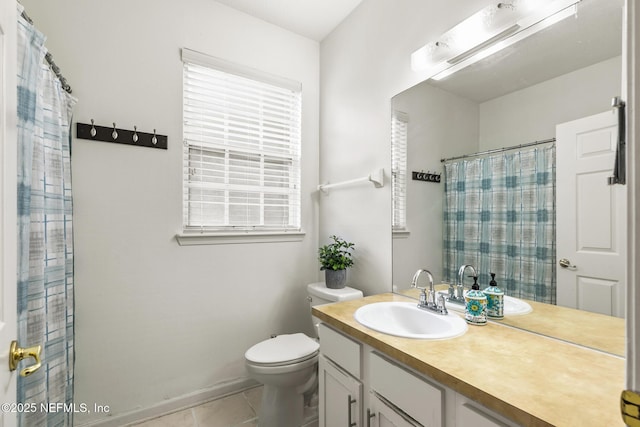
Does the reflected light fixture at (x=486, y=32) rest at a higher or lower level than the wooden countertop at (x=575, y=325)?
higher

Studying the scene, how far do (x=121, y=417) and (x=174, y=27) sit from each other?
241 centimetres

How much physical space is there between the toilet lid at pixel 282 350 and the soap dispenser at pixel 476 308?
90 cm

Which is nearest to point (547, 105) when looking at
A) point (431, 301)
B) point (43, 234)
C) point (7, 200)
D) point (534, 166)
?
point (534, 166)

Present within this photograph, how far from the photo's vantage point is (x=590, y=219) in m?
1.01

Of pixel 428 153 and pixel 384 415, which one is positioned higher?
pixel 428 153

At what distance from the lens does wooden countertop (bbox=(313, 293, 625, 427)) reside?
68cm

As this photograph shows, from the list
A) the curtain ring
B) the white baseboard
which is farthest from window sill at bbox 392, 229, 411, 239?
the curtain ring

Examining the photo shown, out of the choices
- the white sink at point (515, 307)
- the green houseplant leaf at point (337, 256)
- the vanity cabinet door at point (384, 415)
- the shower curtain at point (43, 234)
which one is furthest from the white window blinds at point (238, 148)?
the white sink at point (515, 307)

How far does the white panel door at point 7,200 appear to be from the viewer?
26.0 inches

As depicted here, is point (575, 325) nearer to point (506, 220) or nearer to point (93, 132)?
point (506, 220)

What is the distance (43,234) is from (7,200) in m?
0.58

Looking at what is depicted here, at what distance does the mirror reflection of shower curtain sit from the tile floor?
139cm

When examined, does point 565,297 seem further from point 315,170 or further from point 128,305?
point 128,305

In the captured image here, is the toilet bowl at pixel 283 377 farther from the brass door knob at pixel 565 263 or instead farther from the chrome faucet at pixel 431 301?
the brass door knob at pixel 565 263
